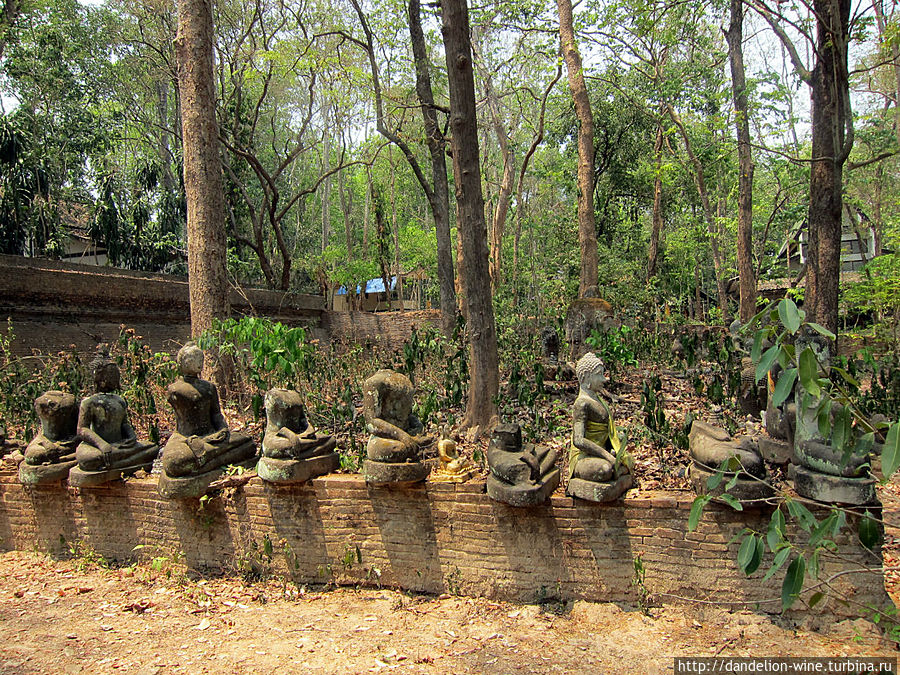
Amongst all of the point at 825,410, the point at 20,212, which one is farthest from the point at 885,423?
the point at 20,212

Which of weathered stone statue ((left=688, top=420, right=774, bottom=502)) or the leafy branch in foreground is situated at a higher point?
the leafy branch in foreground

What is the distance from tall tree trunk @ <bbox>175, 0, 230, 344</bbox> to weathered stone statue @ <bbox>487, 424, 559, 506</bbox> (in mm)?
5166

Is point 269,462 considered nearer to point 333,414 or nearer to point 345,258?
point 333,414

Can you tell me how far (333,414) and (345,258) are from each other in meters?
19.1

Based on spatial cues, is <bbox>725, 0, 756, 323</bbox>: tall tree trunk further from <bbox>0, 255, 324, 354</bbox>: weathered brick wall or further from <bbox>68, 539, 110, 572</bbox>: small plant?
<bbox>68, 539, 110, 572</bbox>: small plant

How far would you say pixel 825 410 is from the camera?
195 cm

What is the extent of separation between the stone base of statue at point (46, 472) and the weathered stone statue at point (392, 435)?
2864 mm

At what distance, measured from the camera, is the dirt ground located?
3418 mm

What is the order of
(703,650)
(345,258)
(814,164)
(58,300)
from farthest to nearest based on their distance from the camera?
(345,258) → (58,300) → (814,164) → (703,650)

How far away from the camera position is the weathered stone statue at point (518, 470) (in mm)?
3805

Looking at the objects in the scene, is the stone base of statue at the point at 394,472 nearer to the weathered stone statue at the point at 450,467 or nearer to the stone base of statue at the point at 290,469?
the weathered stone statue at the point at 450,467

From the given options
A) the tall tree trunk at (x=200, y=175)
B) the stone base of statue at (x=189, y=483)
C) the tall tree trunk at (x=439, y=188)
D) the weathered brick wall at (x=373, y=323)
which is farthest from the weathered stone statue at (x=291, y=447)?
the weathered brick wall at (x=373, y=323)

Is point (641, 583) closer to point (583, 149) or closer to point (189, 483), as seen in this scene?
point (189, 483)

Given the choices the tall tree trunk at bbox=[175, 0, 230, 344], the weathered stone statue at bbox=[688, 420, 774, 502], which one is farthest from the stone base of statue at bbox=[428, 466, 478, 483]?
the tall tree trunk at bbox=[175, 0, 230, 344]
